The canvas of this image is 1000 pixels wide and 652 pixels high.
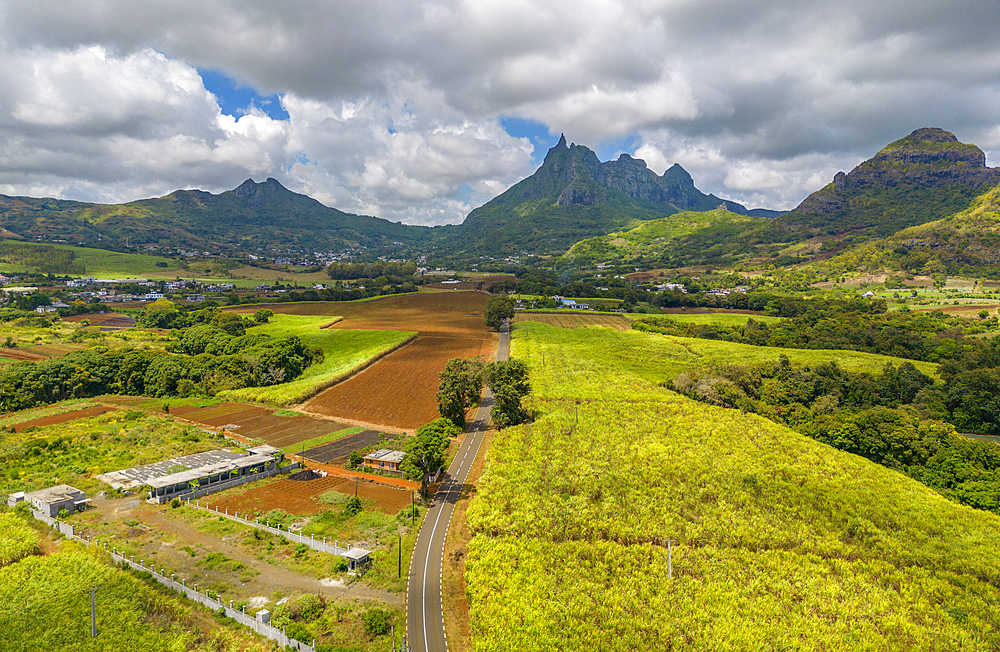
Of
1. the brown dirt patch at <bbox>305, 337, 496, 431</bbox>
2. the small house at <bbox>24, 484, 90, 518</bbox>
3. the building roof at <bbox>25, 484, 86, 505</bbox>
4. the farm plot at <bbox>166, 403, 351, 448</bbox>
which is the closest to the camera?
the small house at <bbox>24, 484, 90, 518</bbox>

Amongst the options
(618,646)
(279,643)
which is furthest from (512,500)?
(279,643)

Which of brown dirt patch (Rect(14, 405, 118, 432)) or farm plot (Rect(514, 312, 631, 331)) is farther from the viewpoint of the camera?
farm plot (Rect(514, 312, 631, 331))

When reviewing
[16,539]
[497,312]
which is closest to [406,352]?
[497,312]

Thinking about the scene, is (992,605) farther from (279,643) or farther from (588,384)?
(588,384)

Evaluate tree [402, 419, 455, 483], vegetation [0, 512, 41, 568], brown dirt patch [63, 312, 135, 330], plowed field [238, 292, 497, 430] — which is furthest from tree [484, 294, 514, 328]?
brown dirt patch [63, 312, 135, 330]

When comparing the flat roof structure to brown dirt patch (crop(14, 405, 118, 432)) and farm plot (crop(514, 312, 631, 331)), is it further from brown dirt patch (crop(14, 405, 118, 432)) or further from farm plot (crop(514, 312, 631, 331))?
farm plot (crop(514, 312, 631, 331))

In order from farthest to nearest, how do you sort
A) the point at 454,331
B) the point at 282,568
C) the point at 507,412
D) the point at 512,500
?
the point at 454,331 → the point at 507,412 → the point at 512,500 → the point at 282,568

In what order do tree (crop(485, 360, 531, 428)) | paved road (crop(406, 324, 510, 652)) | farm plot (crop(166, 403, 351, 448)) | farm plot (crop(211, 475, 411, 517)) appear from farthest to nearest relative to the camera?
tree (crop(485, 360, 531, 428)) → farm plot (crop(166, 403, 351, 448)) → farm plot (crop(211, 475, 411, 517)) → paved road (crop(406, 324, 510, 652))
